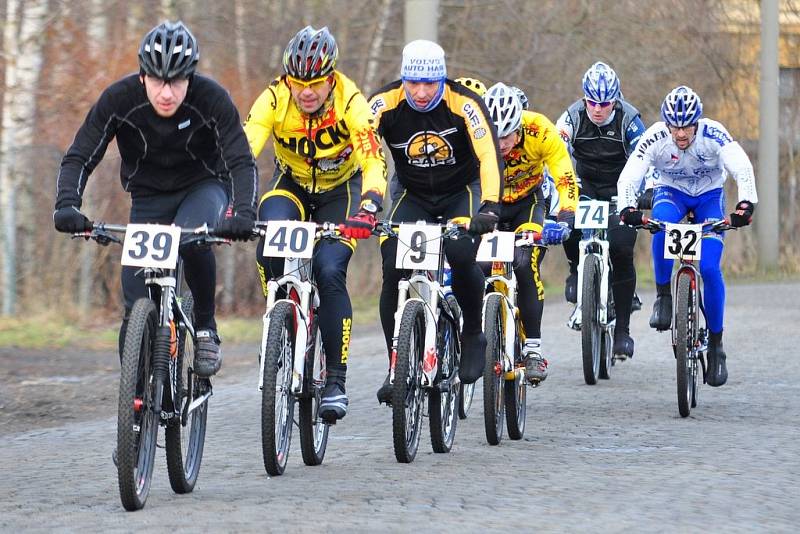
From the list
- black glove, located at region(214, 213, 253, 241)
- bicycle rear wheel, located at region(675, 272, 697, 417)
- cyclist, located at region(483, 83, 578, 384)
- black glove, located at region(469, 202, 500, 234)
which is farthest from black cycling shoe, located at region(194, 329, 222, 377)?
bicycle rear wheel, located at region(675, 272, 697, 417)

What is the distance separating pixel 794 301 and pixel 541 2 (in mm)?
6529

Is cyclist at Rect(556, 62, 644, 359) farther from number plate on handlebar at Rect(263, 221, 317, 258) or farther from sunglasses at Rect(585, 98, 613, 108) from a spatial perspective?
number plate on handlebar at Rect(263, 221, 317, 258)

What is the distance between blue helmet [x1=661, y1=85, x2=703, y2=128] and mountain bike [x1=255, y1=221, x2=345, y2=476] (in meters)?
3.50

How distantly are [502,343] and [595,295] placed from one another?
10.5 ft

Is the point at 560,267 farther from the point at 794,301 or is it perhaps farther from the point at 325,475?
the point at 325,475

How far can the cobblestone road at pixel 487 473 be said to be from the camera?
270 inches

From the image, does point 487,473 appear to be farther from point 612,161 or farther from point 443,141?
point 612,161

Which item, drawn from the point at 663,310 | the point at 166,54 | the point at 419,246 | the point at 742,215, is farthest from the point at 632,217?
the point at 166,54

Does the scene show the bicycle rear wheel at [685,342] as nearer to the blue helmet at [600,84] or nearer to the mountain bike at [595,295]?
the mountain bike at [595,295]

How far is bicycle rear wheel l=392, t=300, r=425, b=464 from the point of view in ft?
27.6

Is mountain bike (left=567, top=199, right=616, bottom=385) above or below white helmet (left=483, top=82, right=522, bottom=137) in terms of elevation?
below

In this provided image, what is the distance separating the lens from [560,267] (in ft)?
93.5

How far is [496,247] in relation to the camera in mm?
9391

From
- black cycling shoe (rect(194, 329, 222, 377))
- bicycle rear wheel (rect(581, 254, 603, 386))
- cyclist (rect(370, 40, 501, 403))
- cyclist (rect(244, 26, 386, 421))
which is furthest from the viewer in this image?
bicycle rear wheel (rect(581, 254, 603, 386))
